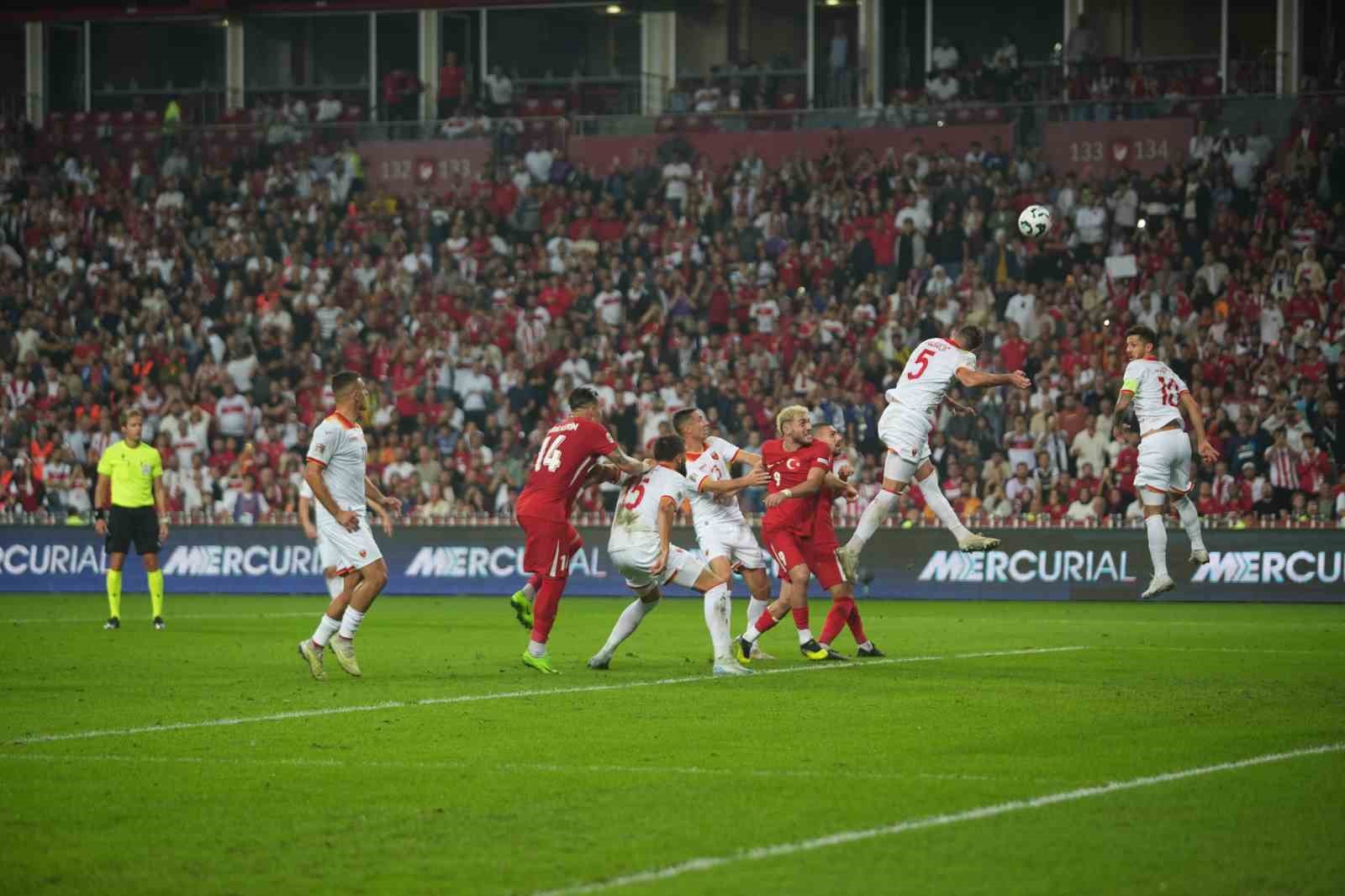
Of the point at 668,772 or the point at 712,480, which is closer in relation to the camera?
the point at 668,772

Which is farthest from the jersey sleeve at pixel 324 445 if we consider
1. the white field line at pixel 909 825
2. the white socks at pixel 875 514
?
the white field line at pixel 909 825

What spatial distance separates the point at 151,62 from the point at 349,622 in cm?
3314

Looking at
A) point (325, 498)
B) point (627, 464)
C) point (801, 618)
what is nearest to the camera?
point (325, 498)

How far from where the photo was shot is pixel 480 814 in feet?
28.5

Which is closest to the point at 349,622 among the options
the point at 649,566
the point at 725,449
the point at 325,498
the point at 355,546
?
the point at 355,546

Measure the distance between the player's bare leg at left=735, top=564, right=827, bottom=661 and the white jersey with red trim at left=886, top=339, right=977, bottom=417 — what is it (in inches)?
72.7

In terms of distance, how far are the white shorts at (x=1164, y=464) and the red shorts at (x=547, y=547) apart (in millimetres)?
5422

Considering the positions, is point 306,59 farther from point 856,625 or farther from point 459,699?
point 459,699

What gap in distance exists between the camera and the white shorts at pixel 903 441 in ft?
55.3

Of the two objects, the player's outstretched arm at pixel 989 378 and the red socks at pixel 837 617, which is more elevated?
the player's outstretched arm at pixel 989 378

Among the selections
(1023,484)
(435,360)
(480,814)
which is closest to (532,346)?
(435,360)

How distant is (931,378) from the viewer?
1694 centimetres

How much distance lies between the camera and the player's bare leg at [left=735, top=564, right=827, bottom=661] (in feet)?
51.9

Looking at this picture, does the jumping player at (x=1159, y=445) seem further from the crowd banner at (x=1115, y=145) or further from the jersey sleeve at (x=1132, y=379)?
the crowd banner at (x=1115, y=145)
